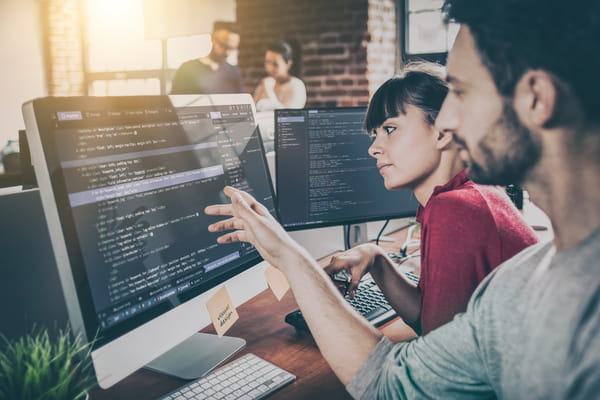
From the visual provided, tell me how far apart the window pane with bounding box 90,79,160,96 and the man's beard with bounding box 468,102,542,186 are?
6.07 meters

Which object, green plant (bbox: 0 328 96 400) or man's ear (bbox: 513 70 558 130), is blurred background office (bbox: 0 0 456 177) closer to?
man's ear (bbox: 513 70 558 130)

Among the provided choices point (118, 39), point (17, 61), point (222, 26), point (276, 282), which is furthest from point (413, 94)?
point (17, 61)

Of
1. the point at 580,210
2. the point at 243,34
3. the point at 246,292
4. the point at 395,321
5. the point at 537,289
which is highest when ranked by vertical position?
the point at 243,34

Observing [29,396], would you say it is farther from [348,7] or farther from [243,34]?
[243,34]

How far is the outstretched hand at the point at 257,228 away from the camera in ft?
2.80

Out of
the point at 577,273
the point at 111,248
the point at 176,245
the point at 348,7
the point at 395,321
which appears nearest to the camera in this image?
the point at 577,273

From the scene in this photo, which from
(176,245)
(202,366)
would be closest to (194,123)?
(176,245)

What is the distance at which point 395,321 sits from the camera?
4.03ft

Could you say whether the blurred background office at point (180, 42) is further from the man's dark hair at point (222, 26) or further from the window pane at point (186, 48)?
the man's dark hair at point (222, 26)

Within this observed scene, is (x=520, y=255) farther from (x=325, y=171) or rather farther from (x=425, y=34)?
(x=425, y=34)

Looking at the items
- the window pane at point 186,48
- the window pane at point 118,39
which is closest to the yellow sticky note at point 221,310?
the window pane at point 186,48

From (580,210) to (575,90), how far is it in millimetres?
146

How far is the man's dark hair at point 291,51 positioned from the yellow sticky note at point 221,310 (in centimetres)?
380

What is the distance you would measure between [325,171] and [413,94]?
37 centimetres
